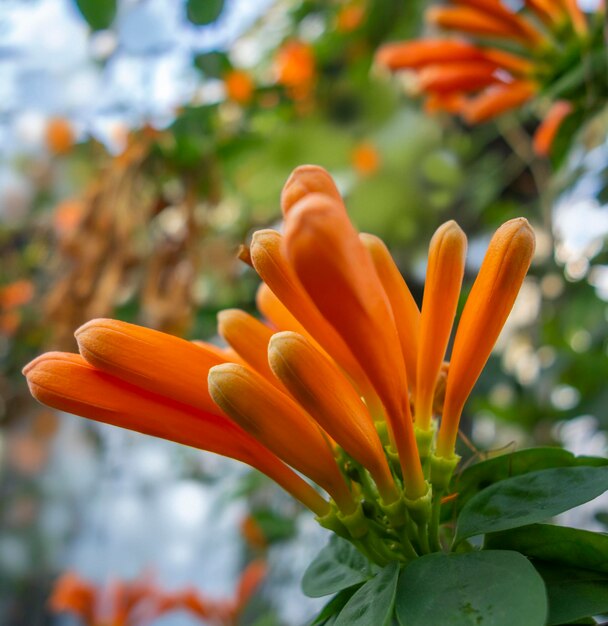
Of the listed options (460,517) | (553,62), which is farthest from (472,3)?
(460,517)

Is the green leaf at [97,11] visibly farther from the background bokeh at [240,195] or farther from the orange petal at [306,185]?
the orange petal at [306,185]

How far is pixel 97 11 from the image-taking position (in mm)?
805

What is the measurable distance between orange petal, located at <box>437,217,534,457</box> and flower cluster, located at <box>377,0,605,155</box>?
0.39m

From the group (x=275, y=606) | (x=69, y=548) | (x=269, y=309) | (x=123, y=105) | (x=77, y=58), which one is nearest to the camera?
(x=269, y=309)

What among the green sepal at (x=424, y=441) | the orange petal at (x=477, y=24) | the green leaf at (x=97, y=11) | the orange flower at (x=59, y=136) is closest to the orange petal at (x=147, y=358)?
the green sepal at (x=424, y=441)

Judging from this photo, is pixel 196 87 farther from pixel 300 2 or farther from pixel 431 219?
pixel 431 219

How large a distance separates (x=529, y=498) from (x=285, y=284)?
0.14 m

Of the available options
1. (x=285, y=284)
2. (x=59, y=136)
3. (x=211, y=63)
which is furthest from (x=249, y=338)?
(x=59, y=136)

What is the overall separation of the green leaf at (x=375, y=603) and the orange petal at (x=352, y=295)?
0.04 metres

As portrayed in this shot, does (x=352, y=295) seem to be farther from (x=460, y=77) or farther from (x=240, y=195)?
(x=240, y=195)

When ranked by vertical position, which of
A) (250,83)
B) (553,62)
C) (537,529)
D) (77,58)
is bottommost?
(537,529)

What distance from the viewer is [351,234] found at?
0.22 metres

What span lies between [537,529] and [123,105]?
1393mm

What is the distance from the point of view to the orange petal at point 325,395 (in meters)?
0.26
